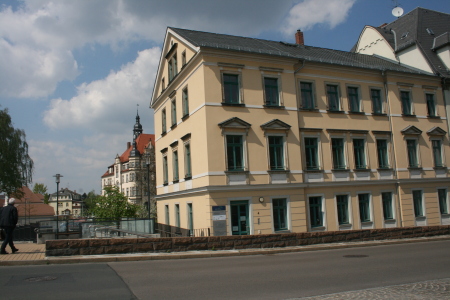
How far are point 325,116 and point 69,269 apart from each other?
1892 centimetres

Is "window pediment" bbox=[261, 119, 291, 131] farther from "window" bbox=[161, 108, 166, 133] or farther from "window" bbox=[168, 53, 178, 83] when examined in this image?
"window" bbox=[161, 108, 166, 133]

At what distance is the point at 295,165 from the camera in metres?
23.9

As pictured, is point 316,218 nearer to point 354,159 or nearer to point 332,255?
point 354,159

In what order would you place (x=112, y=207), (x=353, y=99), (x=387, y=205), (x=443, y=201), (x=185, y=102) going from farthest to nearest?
(x=112, y=207) → (x=443, y=201) → (x=353, y=99) → (x=387, y=205) → (x=185, y=102)

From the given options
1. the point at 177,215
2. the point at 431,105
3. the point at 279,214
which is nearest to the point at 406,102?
the point at 431,105

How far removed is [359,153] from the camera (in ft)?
88.5

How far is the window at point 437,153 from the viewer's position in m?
29.9

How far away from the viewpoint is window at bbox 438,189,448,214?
96.8 ft

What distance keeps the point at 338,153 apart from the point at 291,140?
13.7 ft

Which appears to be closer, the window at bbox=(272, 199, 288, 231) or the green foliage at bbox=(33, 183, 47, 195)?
the window at bbox=(272, 199, 288, 231)

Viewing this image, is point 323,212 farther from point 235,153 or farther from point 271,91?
point 271,91

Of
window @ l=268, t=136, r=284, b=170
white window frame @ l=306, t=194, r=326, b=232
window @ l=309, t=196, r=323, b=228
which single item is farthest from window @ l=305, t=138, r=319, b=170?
window @ l=268, t=136, r=284, b=170

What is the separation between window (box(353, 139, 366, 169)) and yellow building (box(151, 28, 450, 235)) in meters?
0.07

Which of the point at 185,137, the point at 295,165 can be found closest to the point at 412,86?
the point at 295,165
